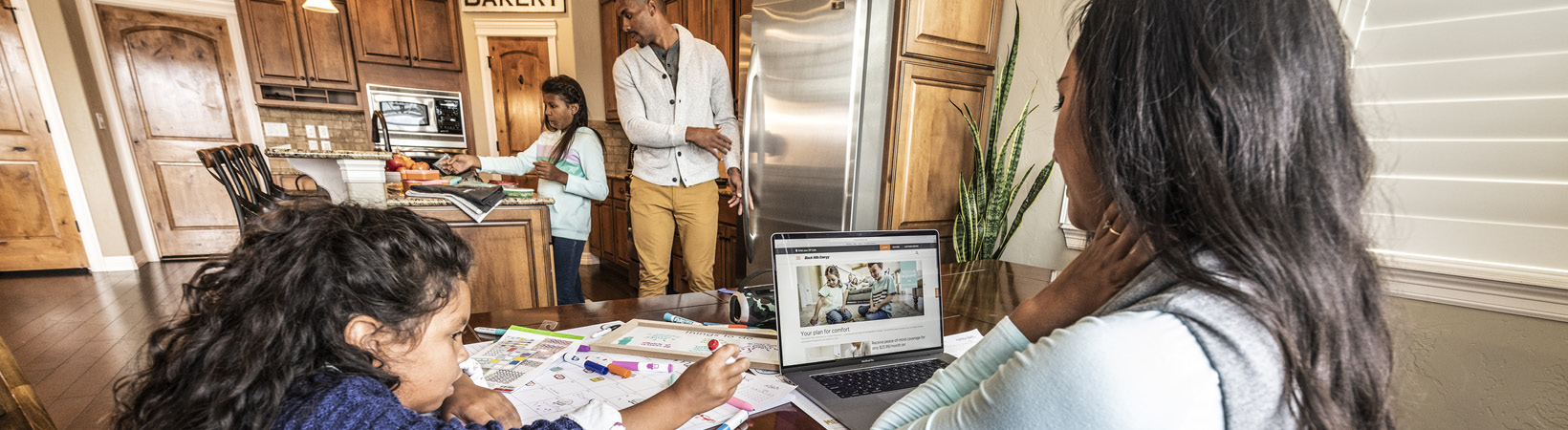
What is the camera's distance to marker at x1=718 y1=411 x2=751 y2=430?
742mm

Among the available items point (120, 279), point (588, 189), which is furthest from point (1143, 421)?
point (120, 279)

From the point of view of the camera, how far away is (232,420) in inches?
22.2

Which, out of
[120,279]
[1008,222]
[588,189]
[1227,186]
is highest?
[1227,186]

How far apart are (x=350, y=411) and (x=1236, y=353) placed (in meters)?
0.84

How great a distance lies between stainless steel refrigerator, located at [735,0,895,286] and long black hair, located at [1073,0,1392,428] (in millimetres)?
1829

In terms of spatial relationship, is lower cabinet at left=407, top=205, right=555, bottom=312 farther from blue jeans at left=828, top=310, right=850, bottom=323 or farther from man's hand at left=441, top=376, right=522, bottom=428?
blue jeans at left=828, top=310, right=850, bottom=323

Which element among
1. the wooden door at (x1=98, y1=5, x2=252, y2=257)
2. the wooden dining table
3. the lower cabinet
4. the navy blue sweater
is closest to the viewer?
the navy blue sweater

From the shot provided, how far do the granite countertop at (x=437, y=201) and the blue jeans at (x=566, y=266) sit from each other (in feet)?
1.11

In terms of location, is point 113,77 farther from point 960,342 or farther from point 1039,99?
point 1039,99

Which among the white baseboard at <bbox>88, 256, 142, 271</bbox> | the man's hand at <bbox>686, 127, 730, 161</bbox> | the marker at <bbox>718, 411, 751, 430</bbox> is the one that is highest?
the man's hand at <bbox>686, 127, 730, 161</bbox>

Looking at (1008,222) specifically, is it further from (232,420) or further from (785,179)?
(232,420)

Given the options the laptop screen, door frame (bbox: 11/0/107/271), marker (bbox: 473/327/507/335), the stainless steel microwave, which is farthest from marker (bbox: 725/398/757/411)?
door frame (bbox: 11/0/107/271)

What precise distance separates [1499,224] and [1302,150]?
1725 mm

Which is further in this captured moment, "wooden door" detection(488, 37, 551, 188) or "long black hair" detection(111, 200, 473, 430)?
"wooden door" detection(488, 37, 551, 188)
